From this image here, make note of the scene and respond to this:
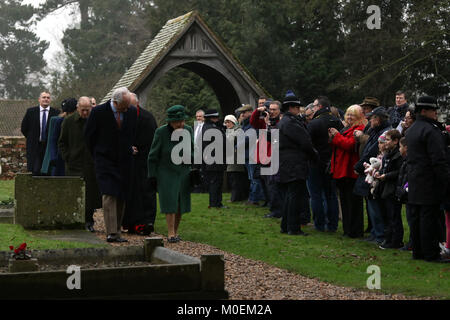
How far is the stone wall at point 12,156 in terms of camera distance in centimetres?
2784

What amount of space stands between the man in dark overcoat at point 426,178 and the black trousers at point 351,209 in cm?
208

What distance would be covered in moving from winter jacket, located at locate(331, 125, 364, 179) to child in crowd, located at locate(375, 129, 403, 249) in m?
1.12

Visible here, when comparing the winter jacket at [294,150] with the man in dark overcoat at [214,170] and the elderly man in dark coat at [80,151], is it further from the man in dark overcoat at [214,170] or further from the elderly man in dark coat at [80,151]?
the man in dark overcoat at [214,170]

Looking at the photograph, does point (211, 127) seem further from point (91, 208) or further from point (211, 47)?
point (91, 208)

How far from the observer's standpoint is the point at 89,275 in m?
7.23

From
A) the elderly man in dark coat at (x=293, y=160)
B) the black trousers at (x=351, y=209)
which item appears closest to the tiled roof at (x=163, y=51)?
the elderly man in dark coat at (x=293, y=160)

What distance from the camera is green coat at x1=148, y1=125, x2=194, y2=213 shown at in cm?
1239

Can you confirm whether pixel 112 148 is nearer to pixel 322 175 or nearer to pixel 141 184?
pixel 141 184

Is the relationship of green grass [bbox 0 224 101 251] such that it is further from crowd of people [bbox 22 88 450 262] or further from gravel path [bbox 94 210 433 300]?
gravel path [bbox 94 210 433 300]

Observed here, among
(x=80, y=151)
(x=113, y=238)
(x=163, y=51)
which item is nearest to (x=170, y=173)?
(x=113, y=238)

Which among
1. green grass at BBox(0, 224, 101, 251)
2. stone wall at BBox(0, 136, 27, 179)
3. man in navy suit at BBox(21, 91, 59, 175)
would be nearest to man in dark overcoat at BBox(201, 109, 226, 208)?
man in navy suit at BBox(21, 91, 59, 175)

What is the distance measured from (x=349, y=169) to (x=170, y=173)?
2971 mm

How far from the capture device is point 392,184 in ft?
39.6
